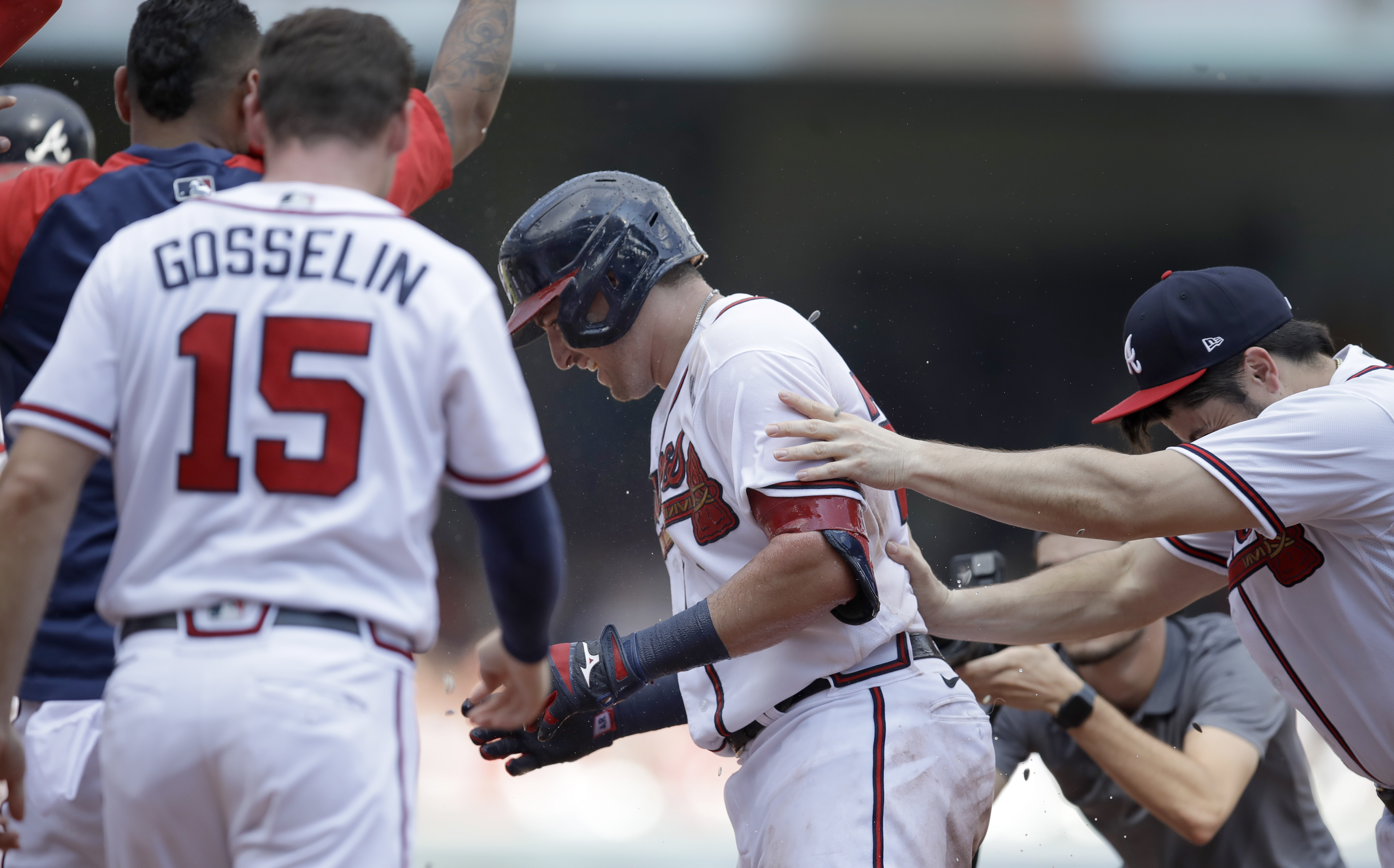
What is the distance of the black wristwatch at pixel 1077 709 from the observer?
3336 mm

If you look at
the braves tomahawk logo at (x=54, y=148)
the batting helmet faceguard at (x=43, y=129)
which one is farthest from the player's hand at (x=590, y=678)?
the braves tomahawk logo at (x=54, y=148)

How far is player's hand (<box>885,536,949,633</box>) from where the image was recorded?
254cm

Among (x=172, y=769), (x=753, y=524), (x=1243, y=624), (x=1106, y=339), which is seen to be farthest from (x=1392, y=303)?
(x=172, y=769)

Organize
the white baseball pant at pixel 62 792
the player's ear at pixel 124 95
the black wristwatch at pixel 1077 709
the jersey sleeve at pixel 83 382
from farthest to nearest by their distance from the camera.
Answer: the black wristwatch at pixel 1077 709
the player's ear at pixel 124 95
the white baseball pant at pixel 62 792
the jersey sleeve at pixel 83 382

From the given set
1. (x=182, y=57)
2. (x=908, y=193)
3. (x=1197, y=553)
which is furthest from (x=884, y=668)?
(x=908, y=193)

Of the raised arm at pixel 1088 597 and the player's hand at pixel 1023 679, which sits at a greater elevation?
the raised arm at pixel 1088 597

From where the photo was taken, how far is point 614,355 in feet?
8.53

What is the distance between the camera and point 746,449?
86.8 inches

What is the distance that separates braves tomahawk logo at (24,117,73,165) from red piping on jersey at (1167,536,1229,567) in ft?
12.2

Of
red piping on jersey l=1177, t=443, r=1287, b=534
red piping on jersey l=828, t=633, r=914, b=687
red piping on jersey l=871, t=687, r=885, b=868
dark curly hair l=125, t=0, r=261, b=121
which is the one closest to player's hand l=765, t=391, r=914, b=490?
red piping on jersey l=828, t=633, r=914, b=687

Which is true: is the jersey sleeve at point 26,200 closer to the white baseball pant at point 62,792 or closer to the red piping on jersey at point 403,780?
the white baseball pant at point 62,792

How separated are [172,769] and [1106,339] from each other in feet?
18.3

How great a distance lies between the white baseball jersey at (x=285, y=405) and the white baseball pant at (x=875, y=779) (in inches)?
36.7

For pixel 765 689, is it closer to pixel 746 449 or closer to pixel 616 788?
pixel 746 449
